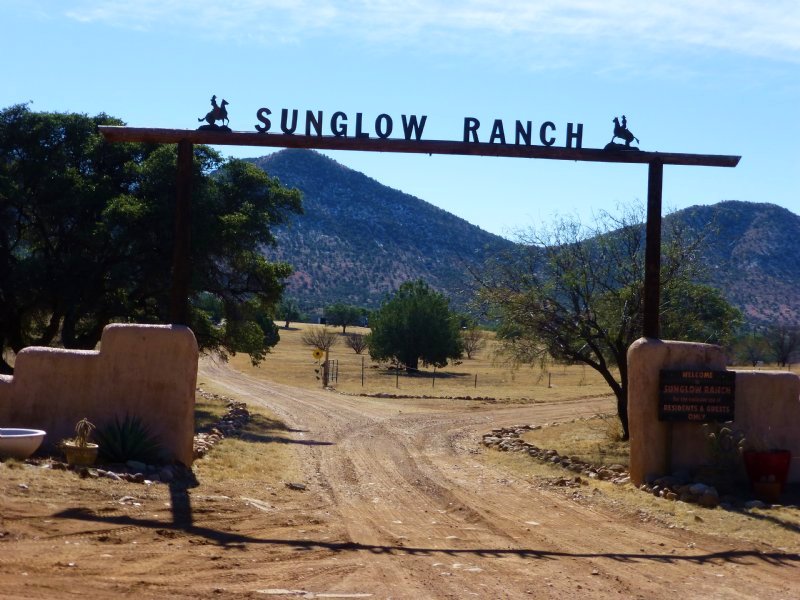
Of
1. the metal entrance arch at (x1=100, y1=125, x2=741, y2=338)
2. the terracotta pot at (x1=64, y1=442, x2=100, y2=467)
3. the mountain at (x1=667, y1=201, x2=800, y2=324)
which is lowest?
the terracotta pot at (x1=64, y1=442, x2=100, y2=467)

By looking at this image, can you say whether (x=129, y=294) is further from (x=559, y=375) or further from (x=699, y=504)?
(x=559, y=375)

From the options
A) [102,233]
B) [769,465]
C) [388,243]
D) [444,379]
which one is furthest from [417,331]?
[388,243]

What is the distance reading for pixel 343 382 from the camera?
52344 mm

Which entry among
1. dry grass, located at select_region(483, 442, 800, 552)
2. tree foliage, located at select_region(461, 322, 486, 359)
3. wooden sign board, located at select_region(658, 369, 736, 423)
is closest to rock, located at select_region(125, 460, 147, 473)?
dry grass, located at select_region(483, 442, 800, 552)

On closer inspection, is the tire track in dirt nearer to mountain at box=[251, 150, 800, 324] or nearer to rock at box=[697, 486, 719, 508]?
rock at box=[697, 486, 719, 508]

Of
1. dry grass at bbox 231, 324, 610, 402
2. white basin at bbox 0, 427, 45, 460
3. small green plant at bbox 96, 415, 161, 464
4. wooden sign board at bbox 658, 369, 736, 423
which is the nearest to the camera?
white basin at bbox 0, 427, 45, 460

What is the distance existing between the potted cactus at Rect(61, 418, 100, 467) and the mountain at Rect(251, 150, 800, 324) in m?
74.1

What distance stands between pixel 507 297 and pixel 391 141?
8.93 metres

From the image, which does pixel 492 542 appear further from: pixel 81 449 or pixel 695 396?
pixel 81 449

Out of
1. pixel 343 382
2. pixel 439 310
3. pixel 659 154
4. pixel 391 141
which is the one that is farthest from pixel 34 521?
pixel 439 310

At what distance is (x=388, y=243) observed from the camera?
12231 centimetres

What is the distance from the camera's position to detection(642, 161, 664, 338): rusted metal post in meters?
16.4

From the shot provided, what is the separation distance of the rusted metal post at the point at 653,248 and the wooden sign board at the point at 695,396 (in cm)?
85

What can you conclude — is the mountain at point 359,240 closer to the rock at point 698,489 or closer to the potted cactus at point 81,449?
the rock at point 698,489
